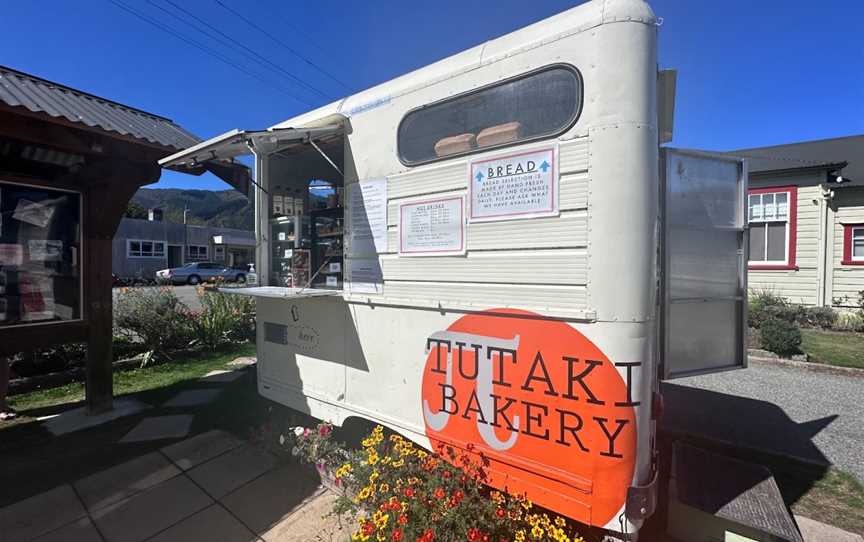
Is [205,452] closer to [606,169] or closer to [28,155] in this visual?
[28,155]

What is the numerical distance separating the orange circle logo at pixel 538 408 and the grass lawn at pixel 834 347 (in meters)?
7.33

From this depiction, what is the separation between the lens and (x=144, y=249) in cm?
3161

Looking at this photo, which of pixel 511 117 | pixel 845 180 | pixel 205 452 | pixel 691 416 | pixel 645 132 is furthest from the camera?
pixel 845 180

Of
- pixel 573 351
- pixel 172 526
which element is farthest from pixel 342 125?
pixel 172 526

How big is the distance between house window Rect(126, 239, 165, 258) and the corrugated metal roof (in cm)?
3177

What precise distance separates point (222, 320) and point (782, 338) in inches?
408

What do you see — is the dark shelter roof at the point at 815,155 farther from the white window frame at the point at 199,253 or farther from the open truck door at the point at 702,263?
the white window frame at the point at 199,253

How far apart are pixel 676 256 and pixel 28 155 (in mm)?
5987

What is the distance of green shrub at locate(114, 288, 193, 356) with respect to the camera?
22.6 feet

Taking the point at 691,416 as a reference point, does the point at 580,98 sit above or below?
above

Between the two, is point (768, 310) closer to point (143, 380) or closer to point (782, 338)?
point (782, 338)

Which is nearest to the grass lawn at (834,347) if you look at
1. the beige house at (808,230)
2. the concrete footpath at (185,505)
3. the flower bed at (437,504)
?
the beige house at (808,230)

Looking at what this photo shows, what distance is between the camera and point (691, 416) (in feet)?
15.4

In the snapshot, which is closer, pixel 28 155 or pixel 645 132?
pixel 645 132
